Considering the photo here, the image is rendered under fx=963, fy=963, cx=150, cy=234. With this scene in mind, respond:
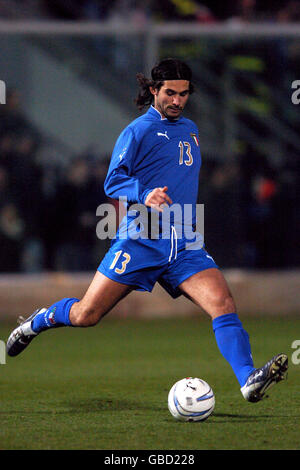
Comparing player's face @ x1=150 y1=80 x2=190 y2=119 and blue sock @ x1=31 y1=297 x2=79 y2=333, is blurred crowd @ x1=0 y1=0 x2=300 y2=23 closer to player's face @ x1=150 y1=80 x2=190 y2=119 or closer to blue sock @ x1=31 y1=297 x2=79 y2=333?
player's face @ x1=150 y1=80 x2=190 y2=119

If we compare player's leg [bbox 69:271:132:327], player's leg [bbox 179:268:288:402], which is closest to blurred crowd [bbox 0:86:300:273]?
player's leg [bbox 69:271:132:327]

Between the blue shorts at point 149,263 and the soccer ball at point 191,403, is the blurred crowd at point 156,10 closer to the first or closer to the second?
the blue shorts at point 149,263

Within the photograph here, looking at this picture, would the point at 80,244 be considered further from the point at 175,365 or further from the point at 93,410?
the point at 93,410

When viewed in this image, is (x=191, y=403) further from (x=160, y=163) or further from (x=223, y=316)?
(x=160, y=163)

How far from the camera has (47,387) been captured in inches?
302

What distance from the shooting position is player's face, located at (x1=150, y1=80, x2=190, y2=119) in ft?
21.2

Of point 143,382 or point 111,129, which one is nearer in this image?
point 143,382

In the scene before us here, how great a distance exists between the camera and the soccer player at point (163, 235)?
20.2ft

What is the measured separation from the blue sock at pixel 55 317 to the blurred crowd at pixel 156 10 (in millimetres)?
8042

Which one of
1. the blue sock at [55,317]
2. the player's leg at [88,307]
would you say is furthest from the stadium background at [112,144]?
the player's leg at [88,307]

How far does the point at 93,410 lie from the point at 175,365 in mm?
2338

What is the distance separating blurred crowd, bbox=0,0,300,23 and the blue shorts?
8308mm

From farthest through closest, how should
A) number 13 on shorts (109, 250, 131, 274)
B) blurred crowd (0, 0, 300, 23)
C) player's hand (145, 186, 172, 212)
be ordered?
blurred crowd (0, 0, 300, 23) < number 13 on shorts (109, 250, 131, 274) < player's hand (145, 186, 172, 212)
